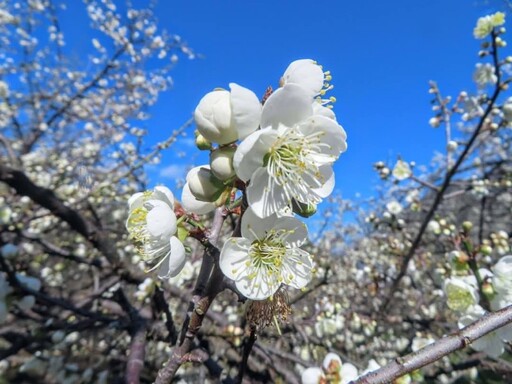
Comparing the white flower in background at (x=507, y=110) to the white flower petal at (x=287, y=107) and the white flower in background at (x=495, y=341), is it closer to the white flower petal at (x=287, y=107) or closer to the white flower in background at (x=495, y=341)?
the white flower in background at (x=495, y=341)

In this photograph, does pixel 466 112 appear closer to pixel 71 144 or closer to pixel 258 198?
pixel 258 198

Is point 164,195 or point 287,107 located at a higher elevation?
point 287,107

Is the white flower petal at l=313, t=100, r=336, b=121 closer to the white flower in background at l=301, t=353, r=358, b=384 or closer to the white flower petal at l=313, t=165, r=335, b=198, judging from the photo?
the white flower petal at l=313, t=165, r=335, b=198

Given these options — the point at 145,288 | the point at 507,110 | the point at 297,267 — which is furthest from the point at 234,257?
the point at 507,110

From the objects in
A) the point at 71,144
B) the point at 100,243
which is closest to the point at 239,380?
the point at 100,243

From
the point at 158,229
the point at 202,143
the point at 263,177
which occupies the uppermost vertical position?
the point at 202,143

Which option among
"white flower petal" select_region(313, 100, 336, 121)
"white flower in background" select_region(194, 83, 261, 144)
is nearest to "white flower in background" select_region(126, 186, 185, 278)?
"white flower in background" select_region(194, 83, 261, 144)

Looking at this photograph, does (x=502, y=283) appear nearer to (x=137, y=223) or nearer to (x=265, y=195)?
(x=265, y=195)
